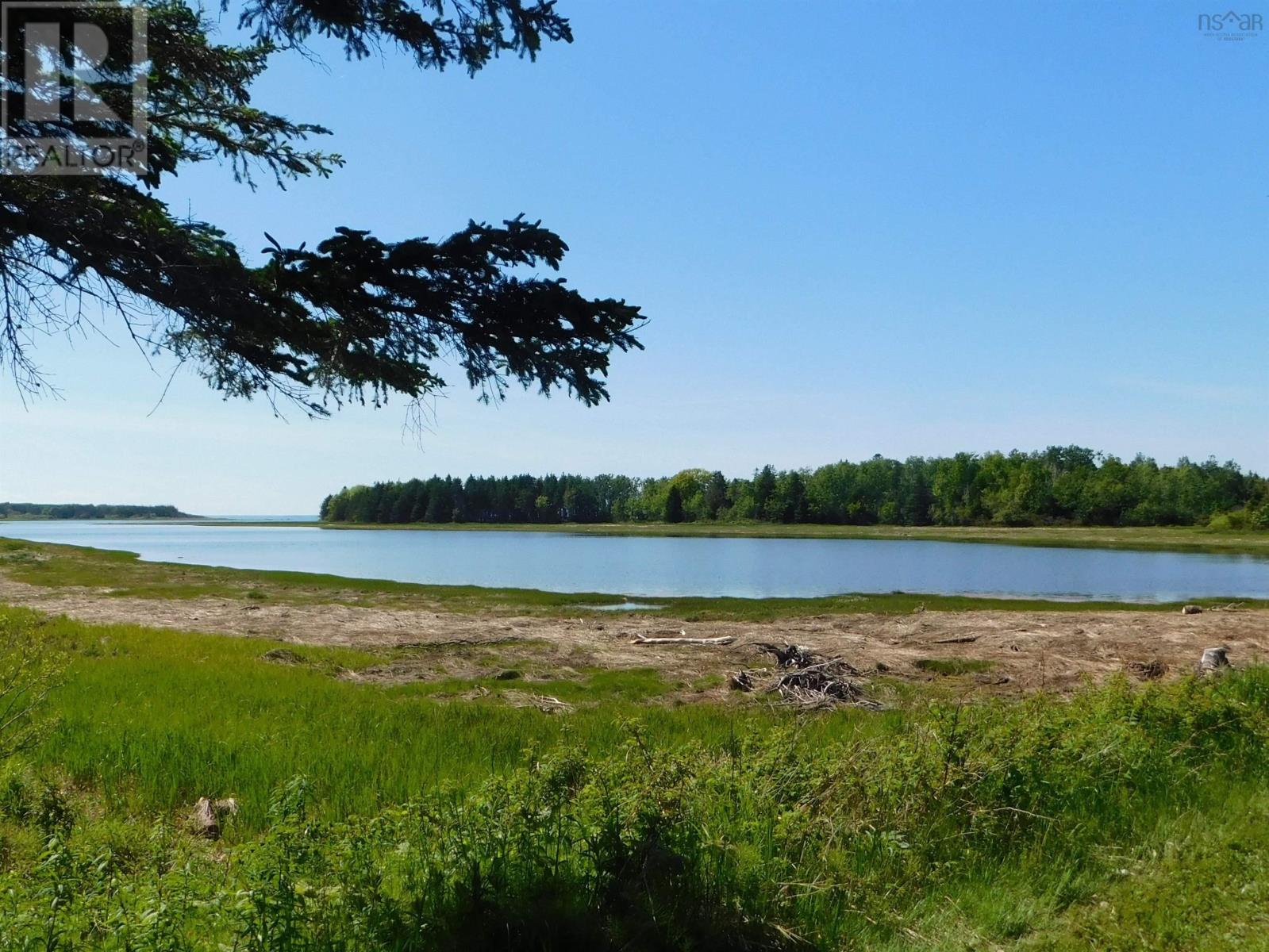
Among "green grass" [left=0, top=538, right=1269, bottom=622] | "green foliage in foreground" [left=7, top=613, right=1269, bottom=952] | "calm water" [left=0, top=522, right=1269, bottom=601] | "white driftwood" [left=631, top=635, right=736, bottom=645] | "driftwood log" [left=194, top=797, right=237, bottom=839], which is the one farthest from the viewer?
"calm water" [left=0, top=522, right=1269, bottom=601]

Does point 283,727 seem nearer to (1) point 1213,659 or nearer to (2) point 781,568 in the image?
(1) point 1213,659

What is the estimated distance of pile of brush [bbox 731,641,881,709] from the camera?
559 inches

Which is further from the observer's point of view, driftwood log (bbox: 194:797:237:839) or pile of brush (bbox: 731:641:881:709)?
pile of brush (bbox: 731:641:881:709)

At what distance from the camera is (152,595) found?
32.5 m

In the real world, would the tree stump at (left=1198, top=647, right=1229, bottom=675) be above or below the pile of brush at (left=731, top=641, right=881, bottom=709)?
above

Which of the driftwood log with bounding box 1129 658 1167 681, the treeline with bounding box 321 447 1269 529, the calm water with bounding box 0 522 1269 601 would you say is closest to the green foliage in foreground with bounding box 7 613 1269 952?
the driftwood log with bounding box 1129 658 1167 681

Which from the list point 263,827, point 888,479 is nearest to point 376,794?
point 263,827

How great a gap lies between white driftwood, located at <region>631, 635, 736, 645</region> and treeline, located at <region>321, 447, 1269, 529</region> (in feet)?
372

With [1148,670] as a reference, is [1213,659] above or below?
above

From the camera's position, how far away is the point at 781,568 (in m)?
57.8

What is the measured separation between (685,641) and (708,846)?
16551mm

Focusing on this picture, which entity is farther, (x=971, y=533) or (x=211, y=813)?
(x=971, y=533)

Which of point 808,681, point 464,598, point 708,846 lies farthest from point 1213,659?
point 464,598

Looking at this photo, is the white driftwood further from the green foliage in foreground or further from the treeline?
the treeline
